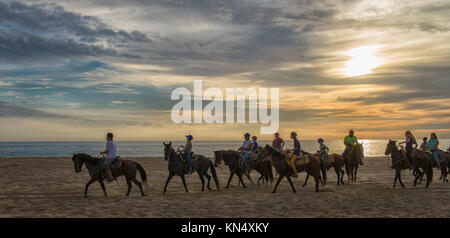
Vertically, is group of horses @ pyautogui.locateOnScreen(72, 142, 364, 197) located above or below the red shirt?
below

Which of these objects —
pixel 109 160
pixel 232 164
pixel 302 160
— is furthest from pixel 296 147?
pixel 109 160

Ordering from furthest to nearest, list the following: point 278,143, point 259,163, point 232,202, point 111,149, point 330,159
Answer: point 330,159 → point 259,163 → point 278,143 → point 111,149 → point 232,202

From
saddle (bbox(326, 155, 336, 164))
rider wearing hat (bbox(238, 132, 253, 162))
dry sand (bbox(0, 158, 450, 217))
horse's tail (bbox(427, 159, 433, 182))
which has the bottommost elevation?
dry sand (bbox(0, 158, 450, 217))

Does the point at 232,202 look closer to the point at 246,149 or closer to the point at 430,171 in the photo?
the point at 246,149

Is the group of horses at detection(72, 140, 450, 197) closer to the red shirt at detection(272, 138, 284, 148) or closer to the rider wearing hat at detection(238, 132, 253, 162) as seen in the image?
the rider wearing hat at detection(238, 132, 253, 162)

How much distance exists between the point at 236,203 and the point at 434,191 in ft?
31.6

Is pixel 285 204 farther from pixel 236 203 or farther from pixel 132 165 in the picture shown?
pixel 132 165

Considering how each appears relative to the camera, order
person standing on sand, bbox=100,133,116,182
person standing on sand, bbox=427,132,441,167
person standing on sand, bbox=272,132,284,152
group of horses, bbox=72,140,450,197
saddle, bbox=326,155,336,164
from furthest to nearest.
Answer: person standing on sand, bbox=427,132,441,167, saddle, bbox=326,155,336,164, person standing on sand, bbox=272,132,284,152, group of horses, bbox=72,140,450,197, person standing on sand, bbox=100,133,116,182

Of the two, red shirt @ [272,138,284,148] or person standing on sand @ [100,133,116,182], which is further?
red shirt @ [272,138,284,148]

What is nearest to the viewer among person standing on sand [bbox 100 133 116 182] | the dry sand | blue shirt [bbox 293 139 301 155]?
the dry sand

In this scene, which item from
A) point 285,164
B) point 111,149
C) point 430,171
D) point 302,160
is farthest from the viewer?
point 430,171

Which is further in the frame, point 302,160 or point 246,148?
point 246,148

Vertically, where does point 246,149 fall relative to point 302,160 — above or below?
A: above

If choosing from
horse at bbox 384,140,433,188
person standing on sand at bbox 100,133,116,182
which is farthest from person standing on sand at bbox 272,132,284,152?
person standing on sand at bbox 100,133,116,182
